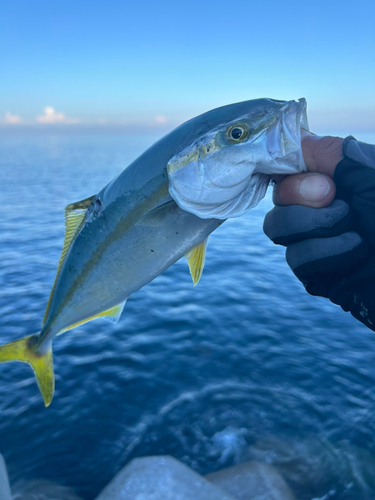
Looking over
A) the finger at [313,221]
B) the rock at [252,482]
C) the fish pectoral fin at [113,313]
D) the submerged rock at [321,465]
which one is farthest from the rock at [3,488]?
the finger at [313,221]

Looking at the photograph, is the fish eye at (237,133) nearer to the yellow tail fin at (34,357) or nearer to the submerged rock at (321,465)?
the yellow tail fin at (34,357)

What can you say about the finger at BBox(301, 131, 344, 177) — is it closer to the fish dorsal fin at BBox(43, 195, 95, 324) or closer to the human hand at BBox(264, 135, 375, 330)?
the human hand at BBox(264, 135, 375, 330)

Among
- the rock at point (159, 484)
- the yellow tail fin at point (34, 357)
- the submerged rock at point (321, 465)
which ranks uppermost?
the yellow tail fin at point (34, 357)

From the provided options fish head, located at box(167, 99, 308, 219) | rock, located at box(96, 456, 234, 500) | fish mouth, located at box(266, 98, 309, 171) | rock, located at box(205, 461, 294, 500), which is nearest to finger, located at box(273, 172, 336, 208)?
fish head, located at box(167, 99, 308, 219)

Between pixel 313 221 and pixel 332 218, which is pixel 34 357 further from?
pixel 332 218

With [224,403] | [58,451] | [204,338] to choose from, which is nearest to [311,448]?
[224,403]

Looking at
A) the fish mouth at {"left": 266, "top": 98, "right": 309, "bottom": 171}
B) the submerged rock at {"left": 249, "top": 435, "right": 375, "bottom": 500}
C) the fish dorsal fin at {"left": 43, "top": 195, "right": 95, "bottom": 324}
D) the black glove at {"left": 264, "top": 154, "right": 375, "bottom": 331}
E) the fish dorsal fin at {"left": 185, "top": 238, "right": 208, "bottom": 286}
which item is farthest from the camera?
the submerged rock at {"left": 249, "top": 435, "right": 375, "bottom": 500}
